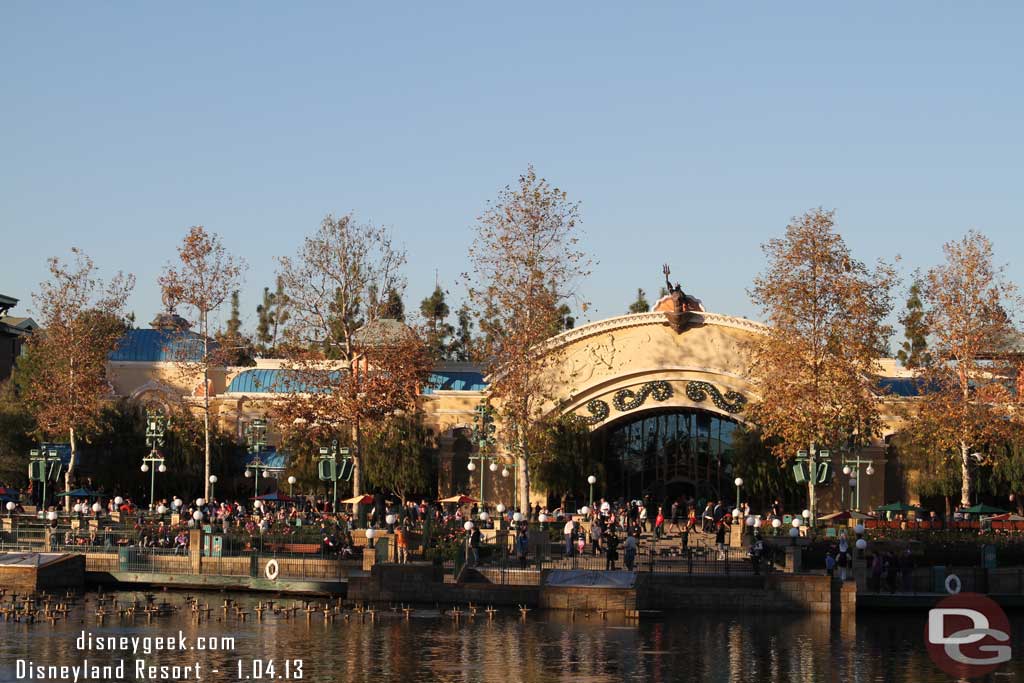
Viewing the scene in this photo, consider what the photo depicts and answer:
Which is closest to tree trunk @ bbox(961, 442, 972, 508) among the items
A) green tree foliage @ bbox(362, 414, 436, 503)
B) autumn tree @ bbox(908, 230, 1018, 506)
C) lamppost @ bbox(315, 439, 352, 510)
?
autumn tree @ bbox(908, 230, 1018, 506)

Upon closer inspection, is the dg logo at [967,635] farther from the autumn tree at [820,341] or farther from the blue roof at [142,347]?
the blue roof at [142,347]

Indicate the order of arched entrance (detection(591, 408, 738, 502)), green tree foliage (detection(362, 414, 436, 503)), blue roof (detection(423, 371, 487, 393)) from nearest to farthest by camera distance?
1. green tree foliage (detection(362, 414, 436, 503))
2. arched entrance (detection(591, 408, 738, 502))
3. blue roof (detection(423, 371, 487, 393))

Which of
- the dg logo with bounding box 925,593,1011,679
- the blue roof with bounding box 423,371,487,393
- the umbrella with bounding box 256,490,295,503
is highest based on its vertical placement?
the blue roof with bounding box 423,371,487,393

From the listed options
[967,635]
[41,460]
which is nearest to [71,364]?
[41,460]

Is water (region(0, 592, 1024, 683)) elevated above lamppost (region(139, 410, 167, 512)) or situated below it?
below

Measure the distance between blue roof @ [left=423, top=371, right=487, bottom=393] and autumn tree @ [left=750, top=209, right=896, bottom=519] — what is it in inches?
856

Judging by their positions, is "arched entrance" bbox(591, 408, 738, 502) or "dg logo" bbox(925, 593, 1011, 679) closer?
"dg logo" bbox(925, 593, 1011, 679)

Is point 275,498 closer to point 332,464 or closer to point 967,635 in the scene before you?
point 332,464

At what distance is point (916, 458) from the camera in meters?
65.9

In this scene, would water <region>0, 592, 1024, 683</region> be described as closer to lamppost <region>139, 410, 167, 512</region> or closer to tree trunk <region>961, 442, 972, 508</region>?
tree trunk <region>961, 442, 972, 508</region>

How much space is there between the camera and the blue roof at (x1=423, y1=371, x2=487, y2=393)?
2950 inches

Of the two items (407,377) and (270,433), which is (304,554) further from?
(270,433)

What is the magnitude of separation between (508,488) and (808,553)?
86.4 feet

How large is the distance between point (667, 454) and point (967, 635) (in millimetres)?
33083
